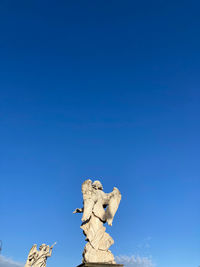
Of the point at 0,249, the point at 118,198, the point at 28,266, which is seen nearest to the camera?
the point at 118,198

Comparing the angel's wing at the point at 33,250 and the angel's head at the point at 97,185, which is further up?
the angel's wing at the point at 33,250

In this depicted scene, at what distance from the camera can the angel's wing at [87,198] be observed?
9314 millimetres

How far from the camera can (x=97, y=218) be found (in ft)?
31.6

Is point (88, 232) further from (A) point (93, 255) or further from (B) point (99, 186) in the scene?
(B) point (99, 186)

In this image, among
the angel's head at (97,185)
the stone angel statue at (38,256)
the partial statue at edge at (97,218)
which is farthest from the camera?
the stone angel statue at (38,256)

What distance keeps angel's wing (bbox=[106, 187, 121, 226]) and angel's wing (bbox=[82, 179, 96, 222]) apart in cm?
70

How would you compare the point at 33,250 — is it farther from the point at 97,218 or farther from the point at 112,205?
the point at 112,205

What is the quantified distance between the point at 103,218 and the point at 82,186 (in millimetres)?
1449

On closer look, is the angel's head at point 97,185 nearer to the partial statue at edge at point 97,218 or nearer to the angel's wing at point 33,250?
the partial statue at edge at point 97,218

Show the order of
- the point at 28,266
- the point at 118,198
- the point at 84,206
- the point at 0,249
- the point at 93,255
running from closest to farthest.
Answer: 1. the point at 93,255
2. the point at 84,206
3. the point at 118,198
4. the point at 28,266
5. the point at 0,249

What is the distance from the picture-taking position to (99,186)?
10453 mm

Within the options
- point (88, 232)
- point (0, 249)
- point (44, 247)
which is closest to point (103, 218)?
point (88, 232)

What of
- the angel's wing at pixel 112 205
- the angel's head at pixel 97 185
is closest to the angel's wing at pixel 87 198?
the angel's head at pixel 97 185

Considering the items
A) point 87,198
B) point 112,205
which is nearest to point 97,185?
point 87,198
